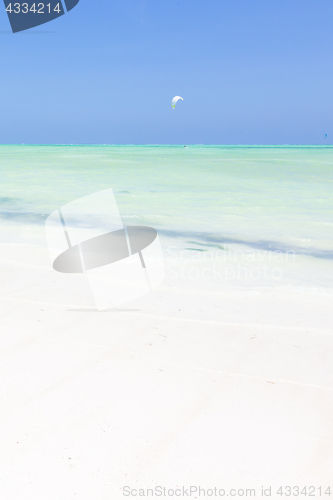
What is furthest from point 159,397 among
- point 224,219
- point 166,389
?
point 224,219

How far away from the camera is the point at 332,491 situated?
4.08ft

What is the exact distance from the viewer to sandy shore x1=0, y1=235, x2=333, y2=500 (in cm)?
129

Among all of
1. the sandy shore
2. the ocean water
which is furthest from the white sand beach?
the ocean water

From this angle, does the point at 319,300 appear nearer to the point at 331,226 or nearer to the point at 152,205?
the point at 331,226

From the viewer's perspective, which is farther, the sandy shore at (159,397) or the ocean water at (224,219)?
the ocean water at (224,219)

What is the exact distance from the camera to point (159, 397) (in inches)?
65.3

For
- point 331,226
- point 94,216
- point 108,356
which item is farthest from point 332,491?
point 94,216

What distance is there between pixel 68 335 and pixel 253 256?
275cm

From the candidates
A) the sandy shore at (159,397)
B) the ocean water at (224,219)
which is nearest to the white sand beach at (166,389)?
the sandy shore at (159,397)

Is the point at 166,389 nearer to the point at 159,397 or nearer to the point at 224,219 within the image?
the point at 159,397

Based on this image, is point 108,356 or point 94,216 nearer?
point 108,356

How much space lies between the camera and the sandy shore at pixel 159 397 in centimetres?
129

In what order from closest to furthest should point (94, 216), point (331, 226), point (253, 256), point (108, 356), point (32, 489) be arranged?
point (32, 489) → point (108, 356) → point (253, 256) → point (331, 226) → point (94, 216)

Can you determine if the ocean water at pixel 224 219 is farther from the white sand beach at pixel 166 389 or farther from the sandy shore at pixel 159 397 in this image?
the sandy shore at pixel 159 397
